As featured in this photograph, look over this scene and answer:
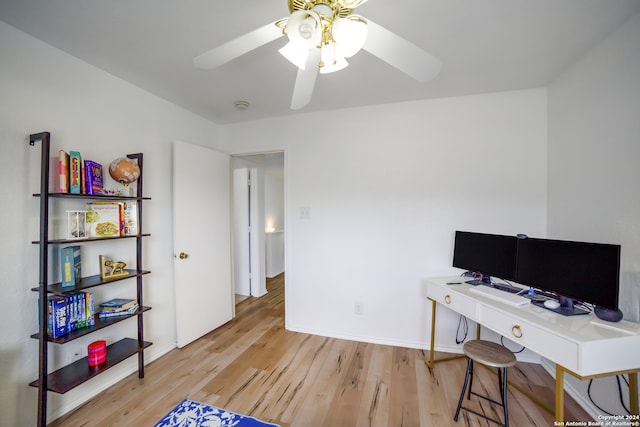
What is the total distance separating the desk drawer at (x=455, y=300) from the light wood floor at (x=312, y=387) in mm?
614

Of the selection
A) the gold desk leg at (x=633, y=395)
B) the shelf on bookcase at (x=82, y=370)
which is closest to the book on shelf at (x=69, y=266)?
the shelf on bookcase at (x=82, y=370)

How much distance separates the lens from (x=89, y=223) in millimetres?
1738

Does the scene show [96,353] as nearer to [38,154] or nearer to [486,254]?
[38,154]

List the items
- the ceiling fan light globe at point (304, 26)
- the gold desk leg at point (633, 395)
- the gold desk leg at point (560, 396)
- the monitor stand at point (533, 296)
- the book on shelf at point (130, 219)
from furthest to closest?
the book on shelf at point (130, 219), the monitor stand at point (533, 296), the gold desk leg at point (633, 395), the gold desk leg at point (560, 396), the ceiling fan light globe at point (304, 26)

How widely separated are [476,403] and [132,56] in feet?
11.0

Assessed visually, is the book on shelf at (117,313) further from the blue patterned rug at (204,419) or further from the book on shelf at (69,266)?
the blue patterned rug at (204,419)

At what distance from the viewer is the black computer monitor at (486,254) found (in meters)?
1.91

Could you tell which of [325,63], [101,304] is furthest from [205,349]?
[325,63]

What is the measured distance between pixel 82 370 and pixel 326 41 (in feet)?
7.92

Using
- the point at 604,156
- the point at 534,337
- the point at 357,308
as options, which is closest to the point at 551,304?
the point at 534,337

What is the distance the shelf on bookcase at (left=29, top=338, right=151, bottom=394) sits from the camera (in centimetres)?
154

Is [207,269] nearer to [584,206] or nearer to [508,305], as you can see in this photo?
[508,305]

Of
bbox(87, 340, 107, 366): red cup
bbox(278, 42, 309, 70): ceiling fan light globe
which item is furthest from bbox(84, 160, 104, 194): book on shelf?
bbox(278, 42, 309, 70): ceiling fan light globe

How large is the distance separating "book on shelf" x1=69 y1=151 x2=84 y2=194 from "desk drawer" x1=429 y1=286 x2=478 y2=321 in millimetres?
2643
